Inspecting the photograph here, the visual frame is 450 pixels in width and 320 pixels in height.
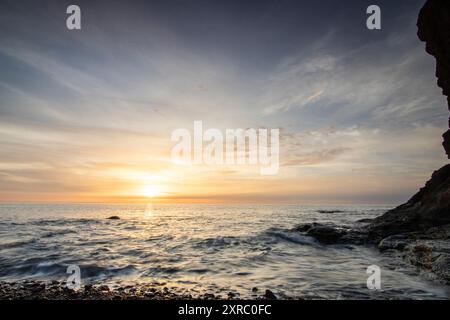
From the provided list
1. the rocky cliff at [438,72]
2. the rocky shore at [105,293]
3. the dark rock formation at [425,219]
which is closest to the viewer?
the rocky shore at [105,293]

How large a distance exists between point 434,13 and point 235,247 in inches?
1078

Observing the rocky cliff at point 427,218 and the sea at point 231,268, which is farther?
the rocky cliff at point 427,218

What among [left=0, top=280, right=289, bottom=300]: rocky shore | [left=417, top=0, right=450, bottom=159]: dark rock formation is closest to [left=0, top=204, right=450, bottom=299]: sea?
[left=0, top=280, right=289, bottom=300]: rocky shore

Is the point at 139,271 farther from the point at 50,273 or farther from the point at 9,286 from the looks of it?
the point at 9,286

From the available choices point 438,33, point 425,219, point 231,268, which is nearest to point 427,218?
point 425,219

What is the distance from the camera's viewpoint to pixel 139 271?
13289 millimetres

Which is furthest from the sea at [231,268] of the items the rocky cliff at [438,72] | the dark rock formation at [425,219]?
the rocky cliff at [438,72]

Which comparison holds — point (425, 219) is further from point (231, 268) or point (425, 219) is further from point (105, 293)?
point (105, 293)

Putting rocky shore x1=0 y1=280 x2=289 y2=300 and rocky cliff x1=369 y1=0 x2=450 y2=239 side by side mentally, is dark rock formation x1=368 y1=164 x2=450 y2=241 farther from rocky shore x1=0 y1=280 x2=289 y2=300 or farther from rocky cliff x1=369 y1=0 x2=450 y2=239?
rocky shore x1=0 y1=280 x2=289 y2=300

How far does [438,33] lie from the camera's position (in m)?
25.5

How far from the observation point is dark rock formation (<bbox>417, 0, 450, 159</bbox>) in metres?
23.6

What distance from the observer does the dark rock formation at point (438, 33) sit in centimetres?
2363

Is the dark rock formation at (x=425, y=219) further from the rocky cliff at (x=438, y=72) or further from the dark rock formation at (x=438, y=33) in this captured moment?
the dark rock formation at (x=438, y=33)
